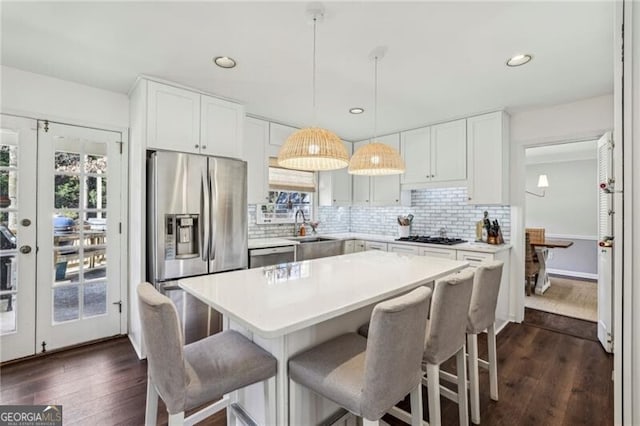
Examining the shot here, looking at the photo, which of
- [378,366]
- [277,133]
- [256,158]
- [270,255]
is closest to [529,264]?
[270,255]

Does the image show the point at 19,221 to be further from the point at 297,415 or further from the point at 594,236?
the point at 594,236

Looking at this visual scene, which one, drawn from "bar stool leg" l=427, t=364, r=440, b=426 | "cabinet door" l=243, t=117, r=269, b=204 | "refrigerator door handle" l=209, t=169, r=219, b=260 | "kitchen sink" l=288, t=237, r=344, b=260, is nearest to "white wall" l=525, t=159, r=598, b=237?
"kitchen sink" l=288, t=237, r=344, b=260

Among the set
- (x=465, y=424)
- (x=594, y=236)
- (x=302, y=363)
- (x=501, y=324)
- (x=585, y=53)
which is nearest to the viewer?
(x=302, y=363)

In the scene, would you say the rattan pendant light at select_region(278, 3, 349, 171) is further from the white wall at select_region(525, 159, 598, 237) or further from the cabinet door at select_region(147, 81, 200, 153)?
the white wall at select_region(525, 159, 598, 237)

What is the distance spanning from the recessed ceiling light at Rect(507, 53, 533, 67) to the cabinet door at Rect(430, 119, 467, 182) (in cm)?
131

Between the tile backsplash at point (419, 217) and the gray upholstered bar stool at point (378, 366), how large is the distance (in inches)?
112

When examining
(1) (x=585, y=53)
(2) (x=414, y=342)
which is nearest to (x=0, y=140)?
(2) (x=414, y=342)

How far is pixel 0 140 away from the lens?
2.52m

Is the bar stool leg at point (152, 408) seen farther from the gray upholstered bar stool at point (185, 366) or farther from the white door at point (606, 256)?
the white door at point (606, 256)

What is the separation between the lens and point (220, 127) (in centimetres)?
308

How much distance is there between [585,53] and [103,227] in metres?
4.33

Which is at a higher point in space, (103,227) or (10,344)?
(103,227)

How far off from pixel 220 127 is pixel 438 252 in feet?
9.18

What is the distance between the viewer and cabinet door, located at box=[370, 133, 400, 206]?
14.3ft
